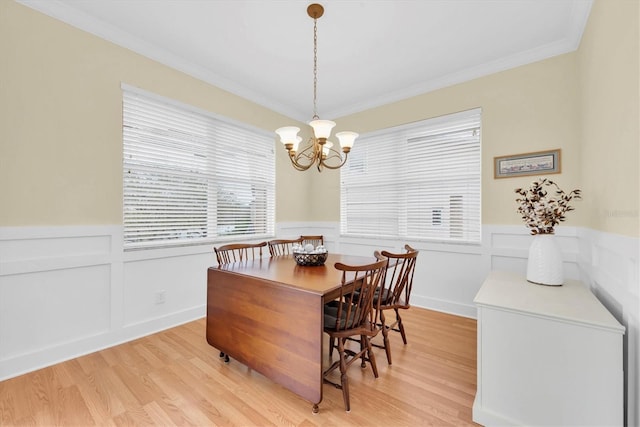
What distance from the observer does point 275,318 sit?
1.71 m

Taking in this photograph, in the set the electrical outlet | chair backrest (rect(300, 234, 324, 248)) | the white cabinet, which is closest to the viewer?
the white cabinet

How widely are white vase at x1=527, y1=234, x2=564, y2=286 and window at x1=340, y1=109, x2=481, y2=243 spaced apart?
111 cm

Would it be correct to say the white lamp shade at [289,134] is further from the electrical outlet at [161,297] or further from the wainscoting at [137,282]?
the electrical outlet at [161,297]

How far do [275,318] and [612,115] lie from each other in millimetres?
2329

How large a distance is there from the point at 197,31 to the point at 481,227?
331 cm

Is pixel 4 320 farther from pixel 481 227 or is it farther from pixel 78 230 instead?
pixel 481 227

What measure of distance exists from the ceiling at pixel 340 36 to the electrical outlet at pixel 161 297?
2.28 metres

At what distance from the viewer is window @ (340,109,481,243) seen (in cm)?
306

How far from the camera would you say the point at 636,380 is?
125cm

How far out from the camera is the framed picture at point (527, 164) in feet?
8.41

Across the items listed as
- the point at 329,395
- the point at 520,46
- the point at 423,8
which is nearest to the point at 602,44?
the point at 520,46

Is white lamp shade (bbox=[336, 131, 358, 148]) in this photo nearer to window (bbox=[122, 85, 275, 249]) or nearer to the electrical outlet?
window (bbox=[122, 85, 275, 249])

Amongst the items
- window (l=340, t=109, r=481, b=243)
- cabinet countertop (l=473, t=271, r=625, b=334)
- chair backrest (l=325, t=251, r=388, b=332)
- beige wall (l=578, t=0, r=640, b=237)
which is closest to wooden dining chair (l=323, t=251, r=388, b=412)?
chair backrest (l=325, t=251, r=388, b=332)

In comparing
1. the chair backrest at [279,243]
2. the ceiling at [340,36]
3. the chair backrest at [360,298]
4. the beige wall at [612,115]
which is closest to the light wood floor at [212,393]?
the chair backrest at [360,298]
